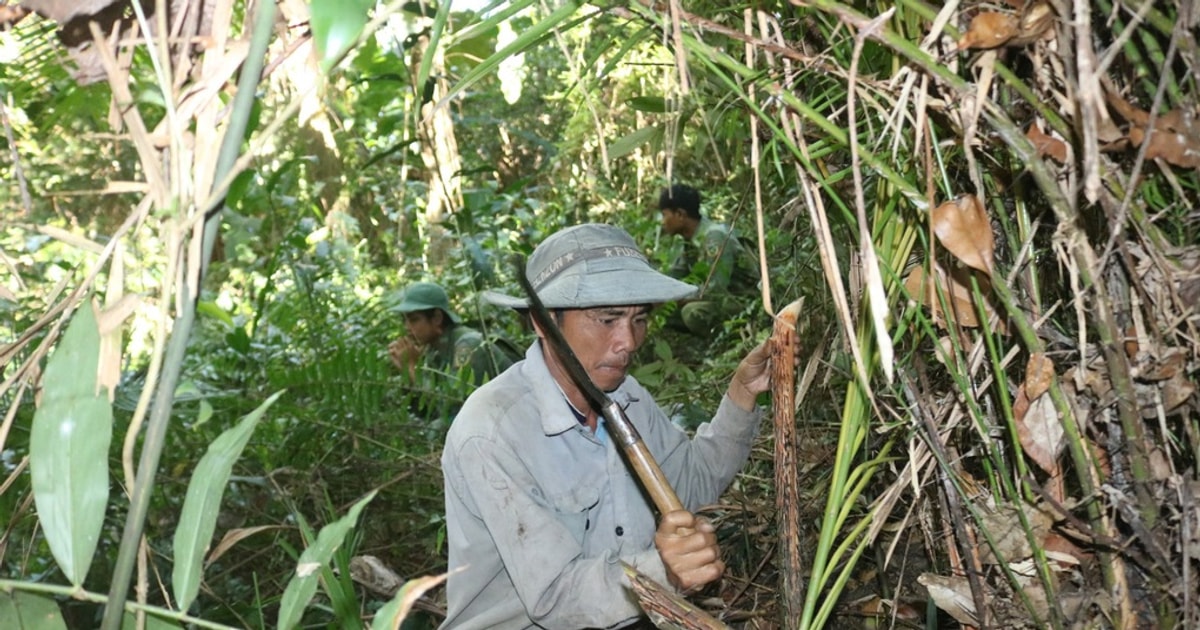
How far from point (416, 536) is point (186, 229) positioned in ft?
10.5

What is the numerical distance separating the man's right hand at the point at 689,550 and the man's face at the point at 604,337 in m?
0.59

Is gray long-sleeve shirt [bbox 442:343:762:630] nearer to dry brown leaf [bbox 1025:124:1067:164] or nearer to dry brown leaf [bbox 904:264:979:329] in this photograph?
dry brown leaf [bbox 904:264:979:329]

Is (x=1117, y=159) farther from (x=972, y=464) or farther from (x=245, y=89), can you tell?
(x=245, y=89)

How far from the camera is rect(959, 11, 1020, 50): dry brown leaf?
37.7 inches

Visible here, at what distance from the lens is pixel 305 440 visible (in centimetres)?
387

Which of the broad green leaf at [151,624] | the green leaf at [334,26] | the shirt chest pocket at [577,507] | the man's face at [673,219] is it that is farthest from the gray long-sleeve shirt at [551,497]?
the man's face at [673,219]

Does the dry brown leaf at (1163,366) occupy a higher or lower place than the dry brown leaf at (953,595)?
higher

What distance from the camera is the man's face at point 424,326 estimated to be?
518cm

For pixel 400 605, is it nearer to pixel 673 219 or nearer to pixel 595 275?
pixel 595 275

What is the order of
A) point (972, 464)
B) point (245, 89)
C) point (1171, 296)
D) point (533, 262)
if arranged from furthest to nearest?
point (533, 262)
point (972, 464)
point (1171, 296)
point (245, 89)

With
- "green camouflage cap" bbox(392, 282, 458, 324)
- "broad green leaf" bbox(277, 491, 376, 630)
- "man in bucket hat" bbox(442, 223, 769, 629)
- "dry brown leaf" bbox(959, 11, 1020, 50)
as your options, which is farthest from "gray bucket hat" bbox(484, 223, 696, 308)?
"green camouflage cap" bbox(392, 282, 458, 324)

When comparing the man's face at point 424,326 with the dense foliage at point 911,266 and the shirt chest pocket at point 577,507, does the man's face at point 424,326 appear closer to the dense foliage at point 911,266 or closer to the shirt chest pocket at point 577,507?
the shirt chest pocket at point 577,507

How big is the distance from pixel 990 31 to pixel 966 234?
20 centimetres

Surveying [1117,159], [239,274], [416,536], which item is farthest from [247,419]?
[239,274]
